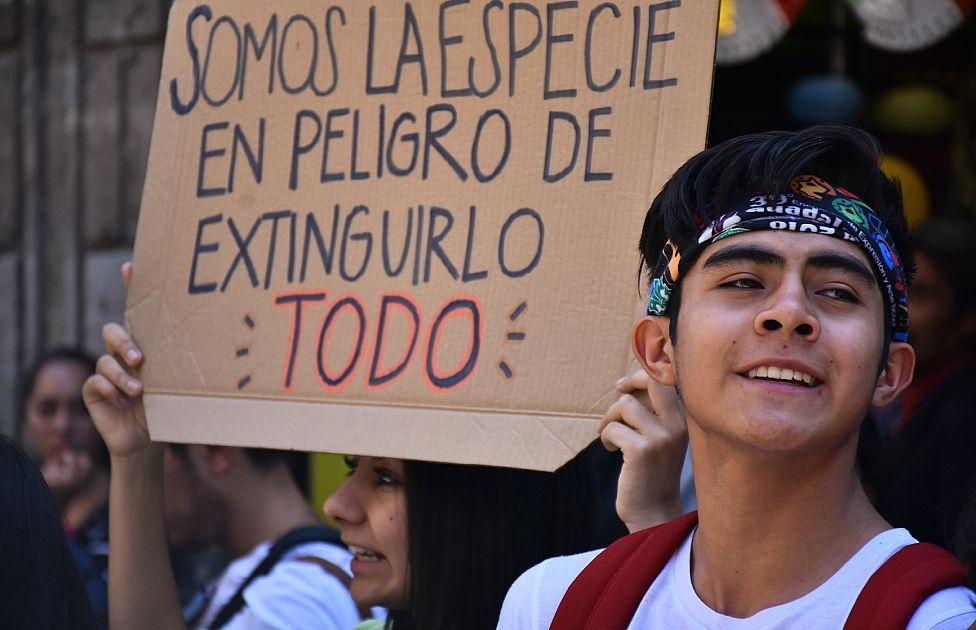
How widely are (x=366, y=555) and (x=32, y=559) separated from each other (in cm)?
77

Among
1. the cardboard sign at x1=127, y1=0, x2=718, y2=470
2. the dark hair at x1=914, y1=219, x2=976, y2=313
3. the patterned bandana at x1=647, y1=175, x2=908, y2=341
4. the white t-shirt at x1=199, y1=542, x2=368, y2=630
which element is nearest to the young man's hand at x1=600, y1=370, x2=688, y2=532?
the cardboard sign at x1=127, y1=0, x2=718, y2=470

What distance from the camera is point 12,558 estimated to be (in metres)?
1.97

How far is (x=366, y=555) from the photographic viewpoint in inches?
103

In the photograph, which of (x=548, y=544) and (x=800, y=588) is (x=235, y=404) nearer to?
(x=548, y=544)

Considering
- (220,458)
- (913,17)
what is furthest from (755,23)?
(220,458)

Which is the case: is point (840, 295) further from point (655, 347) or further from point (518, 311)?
point (518, 311)

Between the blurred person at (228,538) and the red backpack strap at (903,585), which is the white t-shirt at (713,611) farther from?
the blurred person at (228,538)

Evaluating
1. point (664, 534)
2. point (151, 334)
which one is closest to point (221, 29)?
point (151, 334)

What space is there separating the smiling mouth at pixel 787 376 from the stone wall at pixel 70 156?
13.1 ft

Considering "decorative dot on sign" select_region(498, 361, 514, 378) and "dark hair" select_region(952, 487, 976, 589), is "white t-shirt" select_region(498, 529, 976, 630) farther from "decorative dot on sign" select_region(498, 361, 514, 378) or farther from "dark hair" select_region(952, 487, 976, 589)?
"decorative dot on sign" select_region(498, 361, 514, 378)

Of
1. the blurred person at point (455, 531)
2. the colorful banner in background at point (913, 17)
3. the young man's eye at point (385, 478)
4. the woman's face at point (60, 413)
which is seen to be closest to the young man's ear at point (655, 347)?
the blurred person at point (455, 531)

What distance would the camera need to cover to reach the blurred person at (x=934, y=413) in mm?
3400

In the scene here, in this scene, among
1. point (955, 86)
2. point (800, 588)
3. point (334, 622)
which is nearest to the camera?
point (800, 588)

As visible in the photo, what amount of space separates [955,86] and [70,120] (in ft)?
13.8
